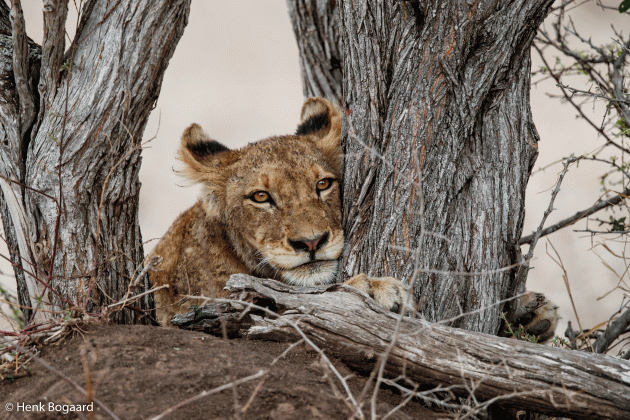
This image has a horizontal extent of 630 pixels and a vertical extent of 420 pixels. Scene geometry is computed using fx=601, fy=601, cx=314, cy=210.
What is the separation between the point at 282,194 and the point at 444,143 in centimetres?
111

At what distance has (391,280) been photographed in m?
3.17

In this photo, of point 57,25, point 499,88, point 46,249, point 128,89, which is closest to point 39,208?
point 46,249

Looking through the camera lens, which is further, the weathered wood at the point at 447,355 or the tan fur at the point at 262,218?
the tan fur at the point at 262,218

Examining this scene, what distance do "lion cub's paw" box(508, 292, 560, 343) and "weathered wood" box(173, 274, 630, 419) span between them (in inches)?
39.1

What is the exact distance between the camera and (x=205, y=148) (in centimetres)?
434

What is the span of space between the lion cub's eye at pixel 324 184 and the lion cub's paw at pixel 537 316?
1403 mm

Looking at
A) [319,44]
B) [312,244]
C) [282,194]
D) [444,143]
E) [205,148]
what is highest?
[319,44]

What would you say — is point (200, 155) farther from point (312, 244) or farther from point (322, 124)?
point (312, 244)

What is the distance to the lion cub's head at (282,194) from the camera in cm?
364

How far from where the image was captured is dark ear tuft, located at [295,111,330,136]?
4.36 m

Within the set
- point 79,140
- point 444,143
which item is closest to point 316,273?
point 444,143

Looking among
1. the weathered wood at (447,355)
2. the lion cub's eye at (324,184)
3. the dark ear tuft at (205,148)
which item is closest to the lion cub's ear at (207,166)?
the dark ear tuft at (205,148)

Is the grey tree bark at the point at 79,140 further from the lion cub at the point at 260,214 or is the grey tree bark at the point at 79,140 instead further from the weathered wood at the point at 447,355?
the weathered wood at the point at 447,355

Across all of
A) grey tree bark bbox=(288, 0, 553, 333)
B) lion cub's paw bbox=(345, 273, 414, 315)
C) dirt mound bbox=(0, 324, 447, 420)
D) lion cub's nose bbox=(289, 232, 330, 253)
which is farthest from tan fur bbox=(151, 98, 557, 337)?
dirt mound bbox=(0, 324, 447, 420)
